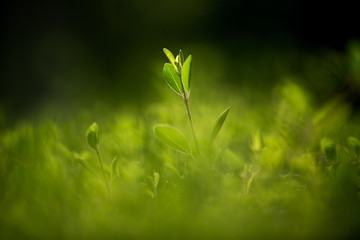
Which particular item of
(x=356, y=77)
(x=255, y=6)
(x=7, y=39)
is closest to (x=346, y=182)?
(x=356, y=77)

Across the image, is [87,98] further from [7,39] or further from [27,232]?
[7,39]

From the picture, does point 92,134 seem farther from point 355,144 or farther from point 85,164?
point 355,144

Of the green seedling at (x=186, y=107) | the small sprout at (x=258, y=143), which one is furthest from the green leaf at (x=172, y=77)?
the small sprout at (x=258, y=143)

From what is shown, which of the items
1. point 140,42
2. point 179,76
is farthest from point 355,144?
point 140,42

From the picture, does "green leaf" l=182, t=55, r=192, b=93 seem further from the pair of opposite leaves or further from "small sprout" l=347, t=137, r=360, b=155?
"small sprout" l=347, t=137, r=360, b=155

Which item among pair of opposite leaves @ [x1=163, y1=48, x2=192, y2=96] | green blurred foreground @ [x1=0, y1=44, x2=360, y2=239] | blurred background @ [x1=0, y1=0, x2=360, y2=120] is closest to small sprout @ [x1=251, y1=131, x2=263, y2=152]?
green blurred foreground @ [x1=0, y1=44, x2=360, y2=239]

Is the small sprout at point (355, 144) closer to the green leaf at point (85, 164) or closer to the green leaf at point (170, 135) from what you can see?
the green leaf at point (170, 135)

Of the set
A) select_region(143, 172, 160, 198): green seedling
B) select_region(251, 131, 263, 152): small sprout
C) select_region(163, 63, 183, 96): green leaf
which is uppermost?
select_region(163, 63, 183, 96): green leaf
